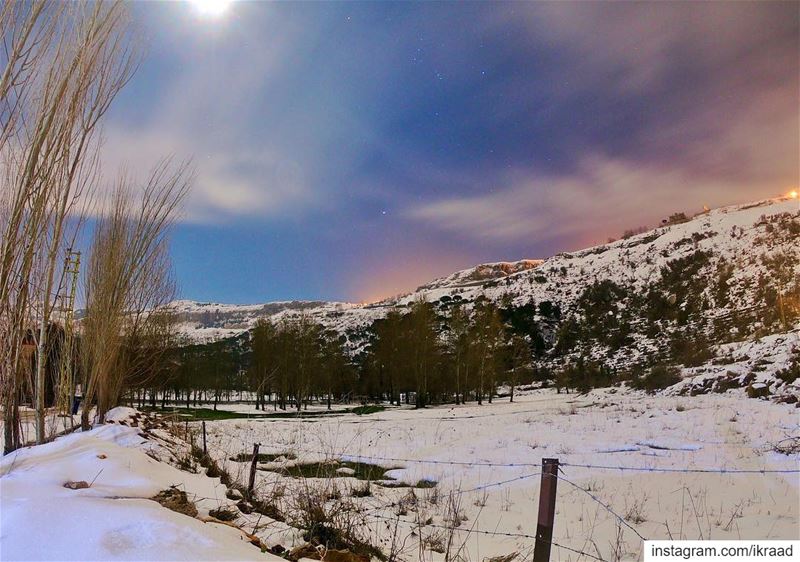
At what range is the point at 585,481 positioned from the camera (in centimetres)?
774

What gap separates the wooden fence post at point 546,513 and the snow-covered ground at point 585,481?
2.58 ft

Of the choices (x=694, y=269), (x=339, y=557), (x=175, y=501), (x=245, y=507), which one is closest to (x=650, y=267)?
(x=694, y=269)

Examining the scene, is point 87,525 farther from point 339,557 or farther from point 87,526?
point 339,557

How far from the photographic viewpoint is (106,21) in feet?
11.7

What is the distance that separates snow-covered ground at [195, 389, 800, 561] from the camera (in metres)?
5.15

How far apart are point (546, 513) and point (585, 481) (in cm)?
481

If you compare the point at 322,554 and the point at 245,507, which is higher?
the point at 322,554

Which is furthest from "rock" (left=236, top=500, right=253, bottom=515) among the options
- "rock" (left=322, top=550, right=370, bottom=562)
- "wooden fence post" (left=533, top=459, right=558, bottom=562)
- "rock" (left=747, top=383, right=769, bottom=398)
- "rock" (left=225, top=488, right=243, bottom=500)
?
"rock" (left=747, top=383, right=769, bottom=398)

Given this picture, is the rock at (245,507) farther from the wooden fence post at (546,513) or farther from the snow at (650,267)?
the snow at (650,267)

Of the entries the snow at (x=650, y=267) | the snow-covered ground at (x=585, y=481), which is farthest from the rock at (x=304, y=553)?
the snow at (x=650, y=267)

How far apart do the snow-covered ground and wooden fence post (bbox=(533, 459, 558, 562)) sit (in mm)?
787

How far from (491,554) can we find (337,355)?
44963mm

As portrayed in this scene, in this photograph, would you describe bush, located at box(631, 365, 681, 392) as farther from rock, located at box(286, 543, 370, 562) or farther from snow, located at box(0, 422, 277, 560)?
snow, located at box(0, 422, 277, 560)

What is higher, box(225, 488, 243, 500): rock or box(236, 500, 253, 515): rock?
box(236, 500, 253, 515): rock
